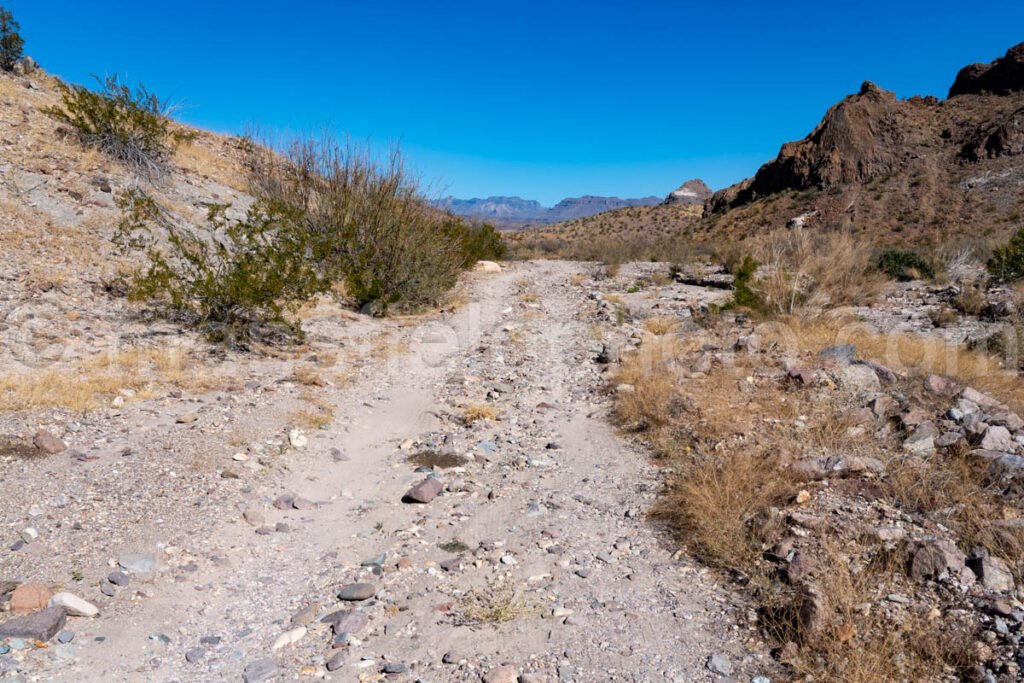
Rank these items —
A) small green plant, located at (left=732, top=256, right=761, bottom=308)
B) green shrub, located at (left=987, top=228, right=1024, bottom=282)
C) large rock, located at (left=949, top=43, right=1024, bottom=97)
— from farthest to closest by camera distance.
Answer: large rock, located at (left=949, top=43, right=1024, bottom=97)
green shrub, located at (left=987, top=228, right=1024, bottom=282)
small green plant, located at (left=732, top=256, right=761, bottom=308)

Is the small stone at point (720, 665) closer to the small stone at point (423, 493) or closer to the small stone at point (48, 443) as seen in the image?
the small stone at point (423, 493)

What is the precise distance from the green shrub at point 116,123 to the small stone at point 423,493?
36.0 feet

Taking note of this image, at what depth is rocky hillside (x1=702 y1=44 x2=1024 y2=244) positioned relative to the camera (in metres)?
31.2

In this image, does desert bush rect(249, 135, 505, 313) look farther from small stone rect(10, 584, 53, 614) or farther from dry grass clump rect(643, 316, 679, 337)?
small stone rect(10, 584, 53, 614)

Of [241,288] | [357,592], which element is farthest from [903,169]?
[357,592]

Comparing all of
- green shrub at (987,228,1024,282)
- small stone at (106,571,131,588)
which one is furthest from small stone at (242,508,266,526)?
green shrub at (987,228,1024,282)

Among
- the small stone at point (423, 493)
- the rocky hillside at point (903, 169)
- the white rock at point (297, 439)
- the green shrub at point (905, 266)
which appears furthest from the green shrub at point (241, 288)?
the rocky hillside at point (903, 169)

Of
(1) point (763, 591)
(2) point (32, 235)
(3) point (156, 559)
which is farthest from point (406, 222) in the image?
(1) point (763, 591)

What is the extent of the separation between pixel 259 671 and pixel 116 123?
41.5 feet

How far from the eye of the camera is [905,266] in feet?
50.0

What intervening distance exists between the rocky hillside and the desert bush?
26.3 m

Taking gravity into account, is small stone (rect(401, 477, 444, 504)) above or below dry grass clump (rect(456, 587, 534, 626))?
above

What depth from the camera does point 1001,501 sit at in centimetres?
354

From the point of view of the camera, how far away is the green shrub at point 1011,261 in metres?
11.5
